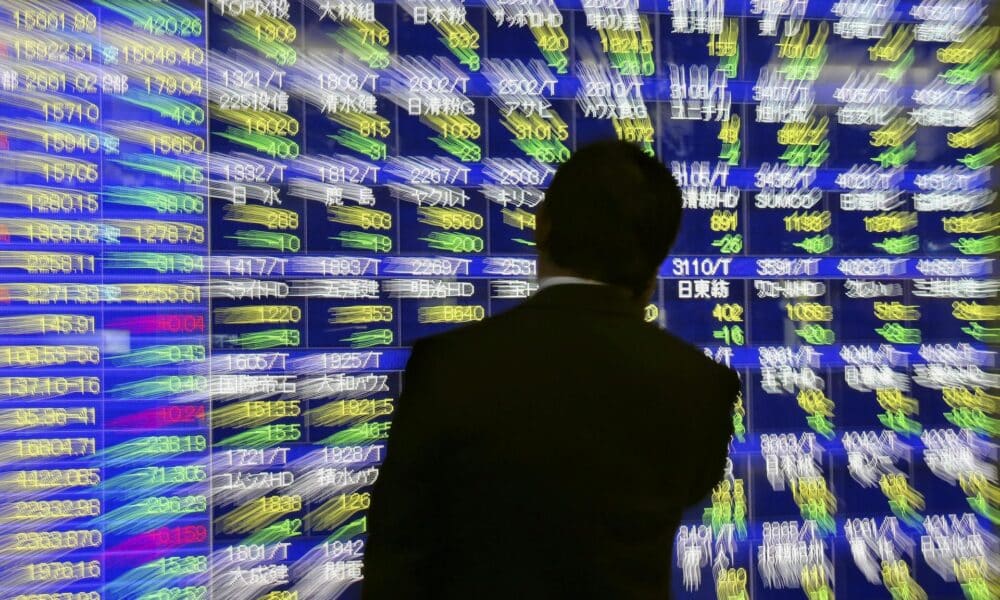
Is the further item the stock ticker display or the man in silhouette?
the stock ticker display

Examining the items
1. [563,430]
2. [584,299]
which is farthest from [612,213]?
[563,430]

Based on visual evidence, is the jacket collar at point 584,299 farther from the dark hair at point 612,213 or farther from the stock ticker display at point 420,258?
the stock ticker display at point 420,258

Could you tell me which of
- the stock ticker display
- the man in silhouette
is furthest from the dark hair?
the stock ticker display

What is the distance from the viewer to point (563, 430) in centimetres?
84

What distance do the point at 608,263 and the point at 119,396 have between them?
114 centimetres

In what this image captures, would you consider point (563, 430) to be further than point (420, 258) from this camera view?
No

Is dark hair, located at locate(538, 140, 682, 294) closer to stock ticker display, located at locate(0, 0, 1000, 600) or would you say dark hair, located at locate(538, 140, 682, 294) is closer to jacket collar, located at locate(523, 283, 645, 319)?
jacket collar, located at locate(523, 283, 645, 319)

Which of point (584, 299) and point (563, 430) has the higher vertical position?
point (584, 299)

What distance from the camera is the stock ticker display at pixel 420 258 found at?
1.56m

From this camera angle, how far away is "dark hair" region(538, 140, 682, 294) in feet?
2.90

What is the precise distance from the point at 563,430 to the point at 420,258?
2.84 feet

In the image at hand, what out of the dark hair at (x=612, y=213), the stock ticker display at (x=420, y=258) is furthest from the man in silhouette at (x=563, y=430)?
the stock ticker display at (x=420, y=258)

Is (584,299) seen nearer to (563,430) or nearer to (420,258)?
(563,430)

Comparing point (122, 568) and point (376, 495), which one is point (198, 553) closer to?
Answer: point (122, 568)
